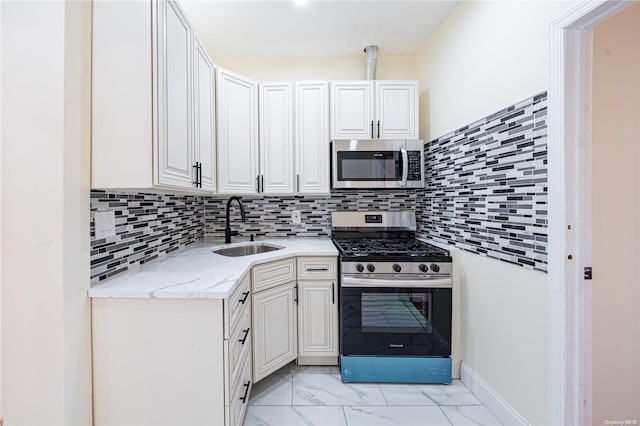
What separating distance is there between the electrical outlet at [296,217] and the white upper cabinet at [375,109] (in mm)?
782

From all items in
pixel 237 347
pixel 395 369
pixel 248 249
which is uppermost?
pixel 248 249

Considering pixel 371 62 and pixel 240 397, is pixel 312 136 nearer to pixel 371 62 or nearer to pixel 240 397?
pixel 371 62

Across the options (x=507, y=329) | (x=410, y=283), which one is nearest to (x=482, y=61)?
(x=410, y=283)

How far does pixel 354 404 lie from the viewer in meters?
1.70

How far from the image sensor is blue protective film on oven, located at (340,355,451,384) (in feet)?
6.09

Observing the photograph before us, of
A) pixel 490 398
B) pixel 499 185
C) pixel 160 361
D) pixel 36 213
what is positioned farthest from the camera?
pixel 490 398

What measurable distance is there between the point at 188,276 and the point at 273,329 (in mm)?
772

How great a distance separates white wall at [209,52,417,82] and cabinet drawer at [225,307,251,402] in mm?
2113

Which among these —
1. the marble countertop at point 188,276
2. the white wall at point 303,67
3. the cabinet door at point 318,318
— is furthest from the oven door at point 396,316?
the white wall at point 303,67

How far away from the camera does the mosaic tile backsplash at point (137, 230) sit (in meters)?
1.31

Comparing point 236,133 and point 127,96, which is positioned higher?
point 236,133

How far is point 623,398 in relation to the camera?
128cm

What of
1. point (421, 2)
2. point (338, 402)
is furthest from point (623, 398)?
point (421, 2)

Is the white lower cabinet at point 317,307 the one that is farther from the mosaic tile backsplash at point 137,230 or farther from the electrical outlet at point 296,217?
the mosaic tile backsplash at point 137,230
